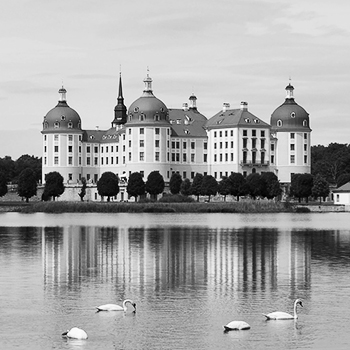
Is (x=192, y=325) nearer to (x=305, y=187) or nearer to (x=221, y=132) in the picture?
(x=305, y=187)

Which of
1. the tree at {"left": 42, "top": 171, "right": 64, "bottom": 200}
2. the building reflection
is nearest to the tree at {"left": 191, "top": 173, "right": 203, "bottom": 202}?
the tree at {"left": 42, "top": 171, "right": 64, "bottom": 200}

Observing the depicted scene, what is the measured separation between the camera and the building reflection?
35.3 m

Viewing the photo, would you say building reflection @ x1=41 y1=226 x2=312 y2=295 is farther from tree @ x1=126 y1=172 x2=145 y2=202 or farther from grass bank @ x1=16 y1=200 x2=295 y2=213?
tree @ x1=126 y1=172 x2=145 y2=202

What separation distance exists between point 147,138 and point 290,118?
23.6 metres

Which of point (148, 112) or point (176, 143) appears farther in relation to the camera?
point (176, 143)

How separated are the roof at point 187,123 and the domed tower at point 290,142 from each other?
11754mm

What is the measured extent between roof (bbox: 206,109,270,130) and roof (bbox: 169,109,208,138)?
2.16 m

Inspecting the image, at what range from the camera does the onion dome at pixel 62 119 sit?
549 feet

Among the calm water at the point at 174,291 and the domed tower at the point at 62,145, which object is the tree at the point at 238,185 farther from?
the calm water at the point at 174,291

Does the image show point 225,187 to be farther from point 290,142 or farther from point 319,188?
point 290,142

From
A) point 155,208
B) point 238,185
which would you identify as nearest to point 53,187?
point 238,185

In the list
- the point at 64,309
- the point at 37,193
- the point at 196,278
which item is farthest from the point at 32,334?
the point at 37,193

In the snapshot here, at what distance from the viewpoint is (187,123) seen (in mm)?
169375

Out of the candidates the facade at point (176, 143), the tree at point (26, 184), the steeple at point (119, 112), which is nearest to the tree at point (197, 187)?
the facade at point (176, 143)
